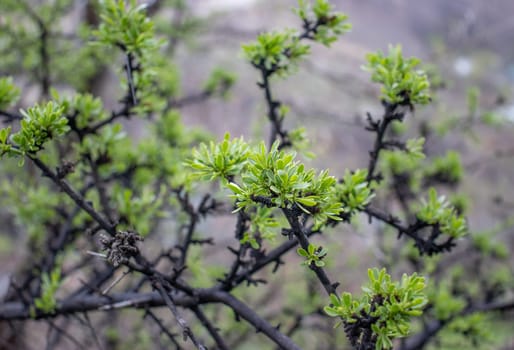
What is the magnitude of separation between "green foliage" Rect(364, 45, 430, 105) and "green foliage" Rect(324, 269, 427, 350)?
0.69 meters

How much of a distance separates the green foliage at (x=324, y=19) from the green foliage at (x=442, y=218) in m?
0.74

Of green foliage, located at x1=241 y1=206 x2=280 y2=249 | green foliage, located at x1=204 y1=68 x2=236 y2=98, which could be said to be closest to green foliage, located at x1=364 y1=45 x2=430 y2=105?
green foliage, located at x1=241 y1=206 x2=280 y2=249

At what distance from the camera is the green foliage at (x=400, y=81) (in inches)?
59.7

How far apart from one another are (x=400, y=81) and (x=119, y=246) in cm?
108

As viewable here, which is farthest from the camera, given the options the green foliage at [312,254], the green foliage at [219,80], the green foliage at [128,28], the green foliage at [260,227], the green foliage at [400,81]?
the green foliage at [219,80]

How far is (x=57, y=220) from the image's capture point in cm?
287

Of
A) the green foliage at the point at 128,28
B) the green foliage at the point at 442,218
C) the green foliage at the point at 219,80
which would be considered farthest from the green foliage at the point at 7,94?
the green foliage at the point at 219,80

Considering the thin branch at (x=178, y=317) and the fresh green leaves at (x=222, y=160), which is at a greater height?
the fresh green leaves at (x=222, y=160)

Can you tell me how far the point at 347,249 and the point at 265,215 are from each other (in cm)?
673

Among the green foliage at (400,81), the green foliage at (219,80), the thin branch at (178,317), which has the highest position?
the green foliage at (219,80)

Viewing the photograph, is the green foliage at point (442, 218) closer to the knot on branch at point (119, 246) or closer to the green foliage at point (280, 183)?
the green foliage at point (280, 183)

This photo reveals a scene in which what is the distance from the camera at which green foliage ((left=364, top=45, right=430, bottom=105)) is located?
1516 millimetres

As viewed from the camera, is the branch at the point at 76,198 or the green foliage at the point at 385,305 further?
the branch at the point at 76,198

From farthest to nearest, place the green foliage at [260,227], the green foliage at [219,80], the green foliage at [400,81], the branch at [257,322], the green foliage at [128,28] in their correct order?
the green foliage at [219,80]
the green foliage at [128,28]
the green foliage at [400,81]
the green foliage at [260,227]
the branch at [257,322]
